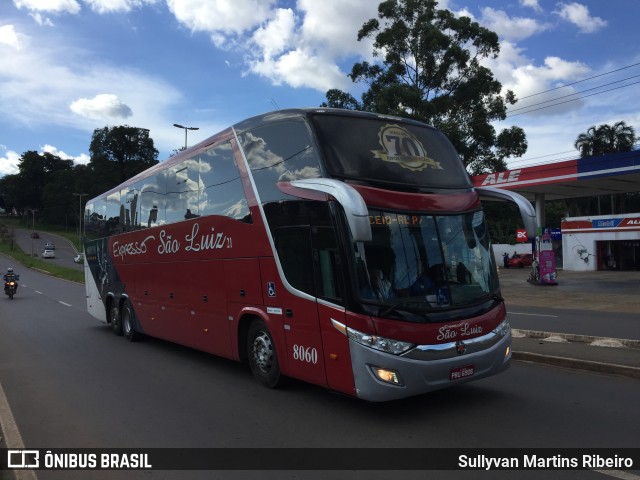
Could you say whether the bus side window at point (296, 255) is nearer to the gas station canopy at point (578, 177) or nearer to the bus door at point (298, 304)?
the bus door at point (298, 304)

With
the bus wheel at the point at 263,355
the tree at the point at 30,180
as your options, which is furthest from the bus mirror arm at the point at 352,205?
the tree at the point at 30,180

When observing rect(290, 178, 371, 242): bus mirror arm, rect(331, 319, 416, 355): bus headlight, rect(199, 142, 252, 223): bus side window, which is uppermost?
rect(199, 142, 252, 223): bus side window

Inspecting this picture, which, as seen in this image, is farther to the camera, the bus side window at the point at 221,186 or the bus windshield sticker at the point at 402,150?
the bus side window at the point at 221,186

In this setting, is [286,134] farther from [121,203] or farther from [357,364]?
[121,203]

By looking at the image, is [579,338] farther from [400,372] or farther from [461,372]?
[400,372]

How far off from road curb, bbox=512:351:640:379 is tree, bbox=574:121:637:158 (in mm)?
56872

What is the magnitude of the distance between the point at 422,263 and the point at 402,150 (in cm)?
158

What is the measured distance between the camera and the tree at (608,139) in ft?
189

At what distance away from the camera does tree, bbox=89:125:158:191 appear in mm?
114125

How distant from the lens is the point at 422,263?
5.74 meters

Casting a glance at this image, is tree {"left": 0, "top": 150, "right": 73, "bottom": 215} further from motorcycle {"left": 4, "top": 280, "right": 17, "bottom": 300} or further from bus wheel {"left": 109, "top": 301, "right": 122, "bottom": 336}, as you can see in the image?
bus wheel {"left": 109, "top": 301, "right": 122, "bottom": 336}

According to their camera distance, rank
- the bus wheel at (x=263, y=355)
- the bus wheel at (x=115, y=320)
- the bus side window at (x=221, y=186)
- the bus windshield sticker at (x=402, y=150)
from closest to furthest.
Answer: the bus windshield sticker at (x=402, y=150) < the bus wheel at (x=263, y=355) < the bus side window at (x=221, y=186) < the bus wheel at (x=115, y=320)

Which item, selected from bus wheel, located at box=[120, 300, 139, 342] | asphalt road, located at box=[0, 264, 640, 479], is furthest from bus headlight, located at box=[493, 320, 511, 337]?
bus wheel, located at box=[120, 300, 139, 342]

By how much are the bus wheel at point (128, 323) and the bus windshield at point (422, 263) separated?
841 centimetres
